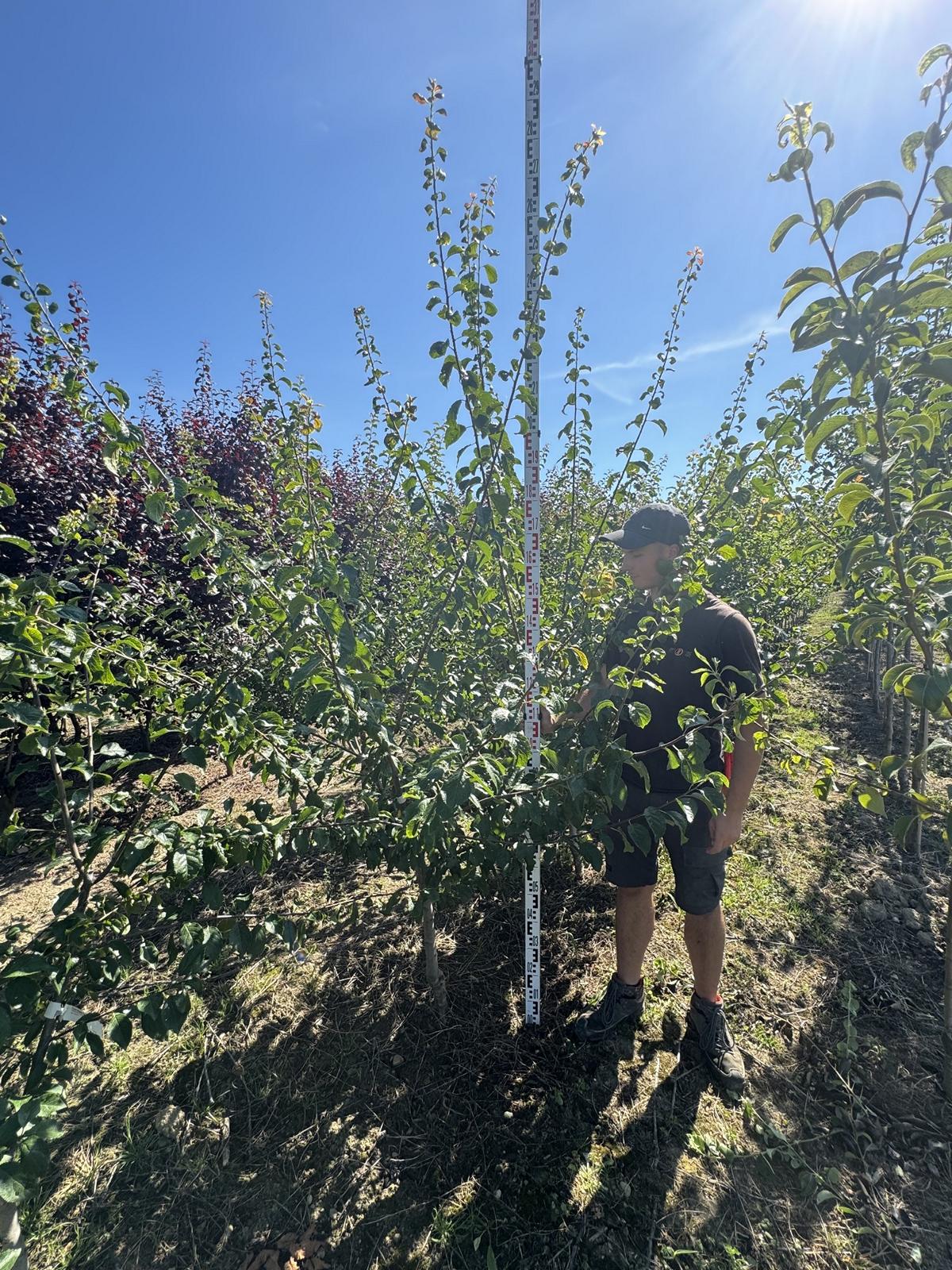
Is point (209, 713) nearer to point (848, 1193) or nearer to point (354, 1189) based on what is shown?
point (354, 1189)

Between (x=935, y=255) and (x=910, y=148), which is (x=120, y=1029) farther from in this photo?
(x=910, y=148)

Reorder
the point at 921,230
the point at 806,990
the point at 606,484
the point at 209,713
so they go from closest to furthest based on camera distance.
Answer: the point at 921,230 < the point at 209,713 < the point at 806,990 < the point at 606,484

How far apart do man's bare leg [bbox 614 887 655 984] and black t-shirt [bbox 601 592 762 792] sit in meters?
0.51

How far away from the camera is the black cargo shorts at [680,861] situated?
2.31m

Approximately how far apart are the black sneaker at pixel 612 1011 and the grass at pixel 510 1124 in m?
0.08

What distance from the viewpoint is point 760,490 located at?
1.79 meters

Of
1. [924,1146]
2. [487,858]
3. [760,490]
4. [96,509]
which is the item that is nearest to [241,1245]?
[487,858]

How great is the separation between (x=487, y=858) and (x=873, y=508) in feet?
11.2

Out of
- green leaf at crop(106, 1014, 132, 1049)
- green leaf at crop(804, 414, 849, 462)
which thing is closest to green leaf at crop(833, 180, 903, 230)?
green leaf at crop(804, 414, 849, 462)

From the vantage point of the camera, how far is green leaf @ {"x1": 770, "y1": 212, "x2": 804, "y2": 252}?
1366 mm

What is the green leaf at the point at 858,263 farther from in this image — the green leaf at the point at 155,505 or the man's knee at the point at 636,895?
the man's knee at the point at 636,895

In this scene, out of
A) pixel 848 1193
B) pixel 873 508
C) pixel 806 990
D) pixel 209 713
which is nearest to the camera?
pixel 209 713

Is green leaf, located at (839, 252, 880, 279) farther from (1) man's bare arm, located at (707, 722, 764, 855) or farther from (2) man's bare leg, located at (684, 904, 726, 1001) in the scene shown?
(2) man's bare leg, located at (684, 904, 726, 1001)

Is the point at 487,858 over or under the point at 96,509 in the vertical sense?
under
